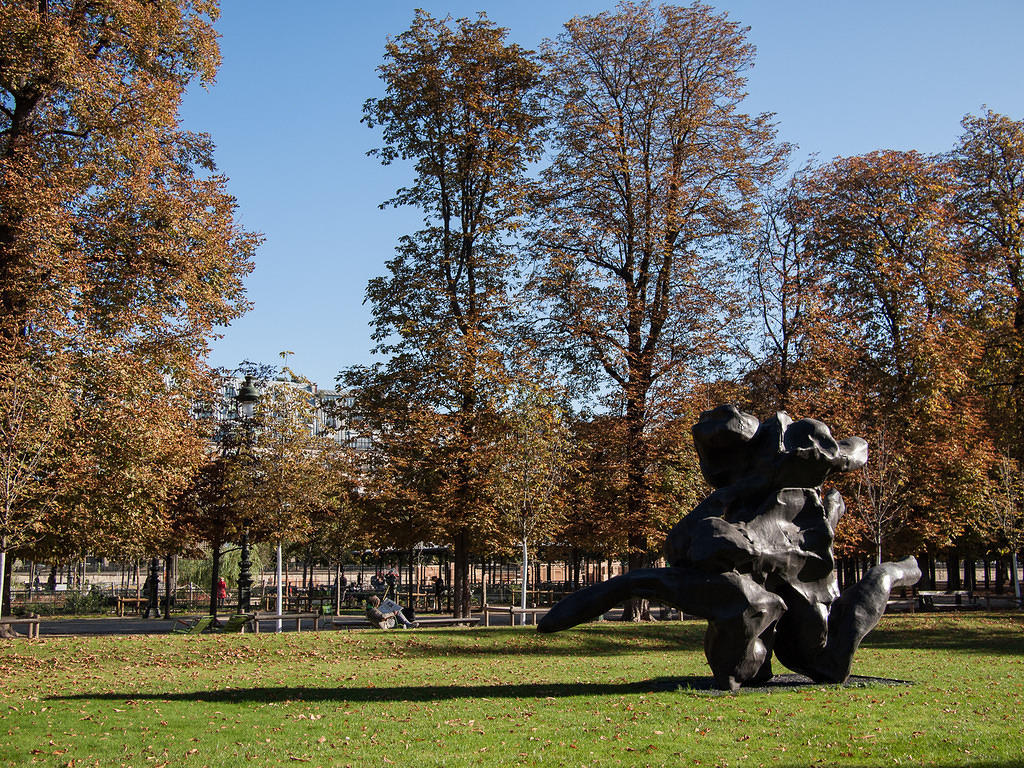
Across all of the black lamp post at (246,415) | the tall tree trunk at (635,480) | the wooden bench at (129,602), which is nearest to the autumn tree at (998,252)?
the tall tree trunk at (635,480)

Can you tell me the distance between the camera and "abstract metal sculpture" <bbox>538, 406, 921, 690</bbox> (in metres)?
11.0

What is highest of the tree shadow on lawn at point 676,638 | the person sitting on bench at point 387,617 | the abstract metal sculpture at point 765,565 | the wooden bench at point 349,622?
the abstract metal sculpture at point 765,565

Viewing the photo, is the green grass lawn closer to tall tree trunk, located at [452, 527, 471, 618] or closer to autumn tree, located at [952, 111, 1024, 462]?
tall tree trunk, located at [452, 527, 471, 618]

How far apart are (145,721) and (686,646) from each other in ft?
43.3

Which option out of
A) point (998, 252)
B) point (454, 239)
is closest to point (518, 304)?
point (454, 239)

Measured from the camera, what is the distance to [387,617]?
22578 mm

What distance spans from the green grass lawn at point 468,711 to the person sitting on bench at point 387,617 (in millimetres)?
4889

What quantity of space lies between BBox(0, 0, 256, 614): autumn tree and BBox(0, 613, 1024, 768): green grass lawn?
3842 mm

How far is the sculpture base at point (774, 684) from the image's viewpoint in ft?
37.6

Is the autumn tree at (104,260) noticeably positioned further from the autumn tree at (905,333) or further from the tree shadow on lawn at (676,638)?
the autumn tree at (905,333)

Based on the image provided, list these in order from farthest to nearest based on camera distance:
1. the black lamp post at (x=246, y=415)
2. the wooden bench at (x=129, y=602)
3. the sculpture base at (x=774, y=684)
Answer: the wooden bench at (x=129, y=602) < the black lamp post at (x=246, y=415) < the sculpture base at (x=774, y=684)

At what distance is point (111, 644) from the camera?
17.5 m

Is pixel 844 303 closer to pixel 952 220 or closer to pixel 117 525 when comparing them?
pixel 952 220

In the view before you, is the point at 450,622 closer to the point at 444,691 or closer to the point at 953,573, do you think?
the point at 444,691
